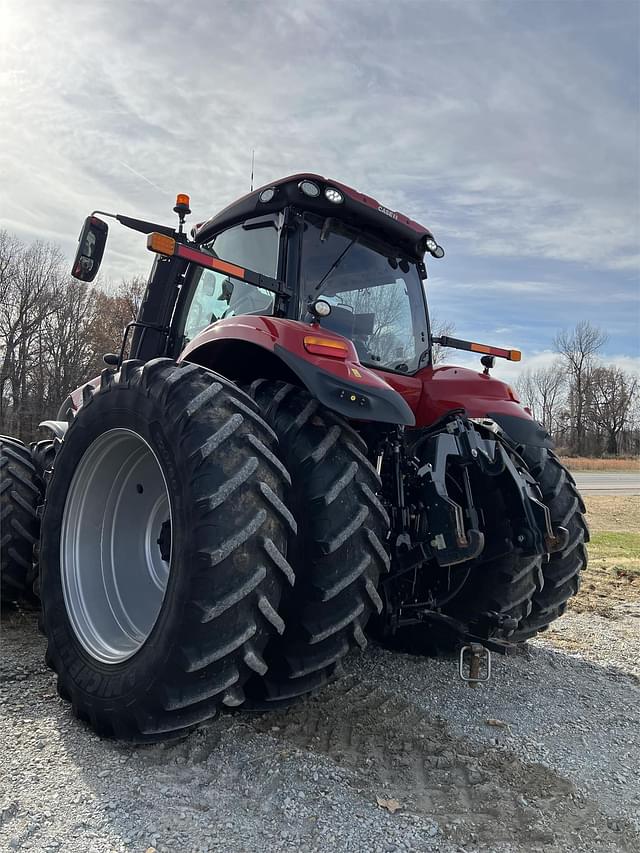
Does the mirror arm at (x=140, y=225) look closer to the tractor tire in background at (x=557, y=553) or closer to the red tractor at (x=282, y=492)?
the red tractor at (x=282, y=492)

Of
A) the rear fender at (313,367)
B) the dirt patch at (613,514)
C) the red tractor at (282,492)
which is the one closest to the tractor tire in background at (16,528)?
the red tractor at (282,492)

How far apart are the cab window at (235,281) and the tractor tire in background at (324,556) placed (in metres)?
1.08

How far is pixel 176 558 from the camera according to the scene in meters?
2.06

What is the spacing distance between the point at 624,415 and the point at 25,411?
4739 cm

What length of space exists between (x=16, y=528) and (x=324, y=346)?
8.16ft

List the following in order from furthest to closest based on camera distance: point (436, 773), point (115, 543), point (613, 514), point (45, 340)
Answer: point (45, 340) < point (613, 514) < point (115, 543) < point (436, 773)

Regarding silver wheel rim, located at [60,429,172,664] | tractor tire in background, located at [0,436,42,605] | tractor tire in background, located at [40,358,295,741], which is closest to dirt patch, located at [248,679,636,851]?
tractor tire in background, located at [40,358,295,741]

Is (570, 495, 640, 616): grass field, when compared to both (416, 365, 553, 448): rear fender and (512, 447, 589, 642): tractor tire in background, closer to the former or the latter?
(512, 447, 589, 642): tractor tire in background

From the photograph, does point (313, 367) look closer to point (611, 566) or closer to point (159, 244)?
point (159, 244)

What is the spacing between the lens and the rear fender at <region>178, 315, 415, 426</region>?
7.43 ft

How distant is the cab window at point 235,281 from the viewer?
3.17 meters

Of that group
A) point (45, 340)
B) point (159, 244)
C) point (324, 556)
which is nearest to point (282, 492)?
point (324, 556)

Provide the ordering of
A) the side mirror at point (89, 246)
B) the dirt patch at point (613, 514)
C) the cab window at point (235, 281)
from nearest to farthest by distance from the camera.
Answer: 1. the cab window at point (235, 281)
2. the side mirror at point (89, 246)
3. the dirt patch at point (613, 514)

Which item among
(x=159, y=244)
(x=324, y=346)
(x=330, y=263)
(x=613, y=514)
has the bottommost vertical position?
(x=613, y=514)
